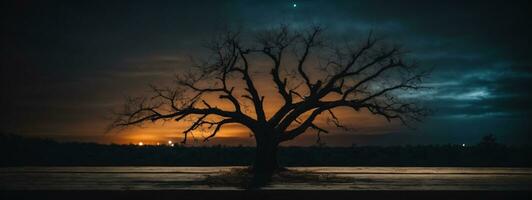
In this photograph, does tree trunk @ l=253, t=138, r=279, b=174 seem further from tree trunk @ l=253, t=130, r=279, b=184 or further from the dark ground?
the dark ground

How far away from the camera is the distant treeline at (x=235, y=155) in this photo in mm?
35594

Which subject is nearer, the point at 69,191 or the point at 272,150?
the point at 69,191

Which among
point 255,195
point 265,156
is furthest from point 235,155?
point 255,195

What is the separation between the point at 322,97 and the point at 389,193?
35.8ft

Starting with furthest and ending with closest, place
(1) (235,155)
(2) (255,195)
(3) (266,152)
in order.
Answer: (1) (235,155) < (3) (266,152) < (2) (255,195)

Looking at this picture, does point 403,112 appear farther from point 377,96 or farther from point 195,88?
point 195,88

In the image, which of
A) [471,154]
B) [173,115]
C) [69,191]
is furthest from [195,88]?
[471,154]

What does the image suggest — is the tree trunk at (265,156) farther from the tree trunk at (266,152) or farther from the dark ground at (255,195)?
the dark ground at (255,195)

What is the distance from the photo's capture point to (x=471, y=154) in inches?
1481

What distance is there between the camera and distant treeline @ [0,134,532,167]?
35.6 meters

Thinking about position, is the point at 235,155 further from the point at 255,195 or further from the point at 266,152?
the point at 255,195

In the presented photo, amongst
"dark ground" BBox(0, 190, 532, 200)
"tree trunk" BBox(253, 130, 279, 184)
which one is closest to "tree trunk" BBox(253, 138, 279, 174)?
"tree trunk" BBox(253, 130, 279, 184)

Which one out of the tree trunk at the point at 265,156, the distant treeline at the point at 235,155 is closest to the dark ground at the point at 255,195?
the tree trunk at the point at 265,156

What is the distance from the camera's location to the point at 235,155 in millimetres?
38344
